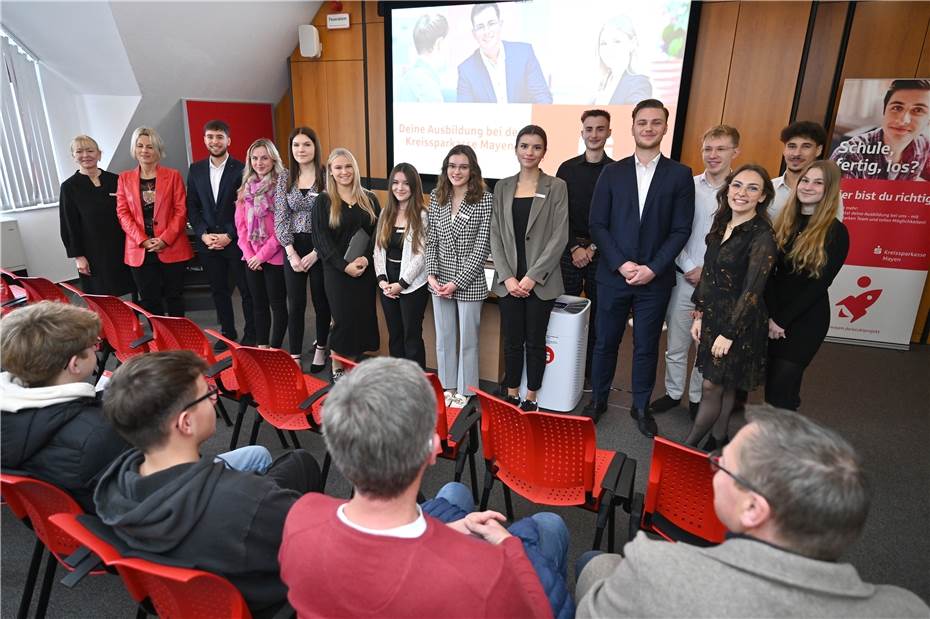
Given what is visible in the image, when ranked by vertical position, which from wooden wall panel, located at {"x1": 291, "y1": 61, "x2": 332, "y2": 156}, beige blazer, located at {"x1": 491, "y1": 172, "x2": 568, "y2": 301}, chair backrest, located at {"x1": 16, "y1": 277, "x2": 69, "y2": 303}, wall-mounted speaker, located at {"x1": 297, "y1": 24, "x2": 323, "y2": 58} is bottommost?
chair backrest, located at {"x1": 16, "y1": 277, "x2": 69, "y2": 303}

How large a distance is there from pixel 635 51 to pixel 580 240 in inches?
→ 97.5

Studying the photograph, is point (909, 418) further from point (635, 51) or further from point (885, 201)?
point (635, 51)

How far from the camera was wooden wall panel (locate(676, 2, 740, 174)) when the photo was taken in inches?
184

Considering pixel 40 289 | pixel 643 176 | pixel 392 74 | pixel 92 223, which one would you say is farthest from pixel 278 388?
pixel 392 74

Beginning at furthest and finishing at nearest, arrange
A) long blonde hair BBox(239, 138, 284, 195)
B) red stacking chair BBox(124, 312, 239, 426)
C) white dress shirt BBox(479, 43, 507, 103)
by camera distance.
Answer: white dress shirt BBox(479, 43, 507, 103) → long blonde hair BBox(239, 138, 284, 195) → red stacking chair BBox(124, 312, 239, 426)

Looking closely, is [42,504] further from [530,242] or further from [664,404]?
[664,404]

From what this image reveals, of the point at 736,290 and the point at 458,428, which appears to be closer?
the point at 458,428

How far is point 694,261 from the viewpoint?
3.29 m

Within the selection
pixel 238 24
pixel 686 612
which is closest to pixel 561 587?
pixel 686 612

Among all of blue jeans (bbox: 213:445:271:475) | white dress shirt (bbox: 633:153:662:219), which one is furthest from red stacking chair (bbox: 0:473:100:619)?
white dress shirt (bbox: 633:153:662:219)

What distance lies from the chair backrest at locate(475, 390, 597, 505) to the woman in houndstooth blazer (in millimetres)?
1047

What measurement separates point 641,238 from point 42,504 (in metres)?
2.90

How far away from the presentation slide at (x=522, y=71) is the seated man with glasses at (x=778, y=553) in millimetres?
4685

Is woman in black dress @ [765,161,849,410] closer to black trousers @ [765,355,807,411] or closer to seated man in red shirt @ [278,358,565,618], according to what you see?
black trousers @ [765,355,807,411]
